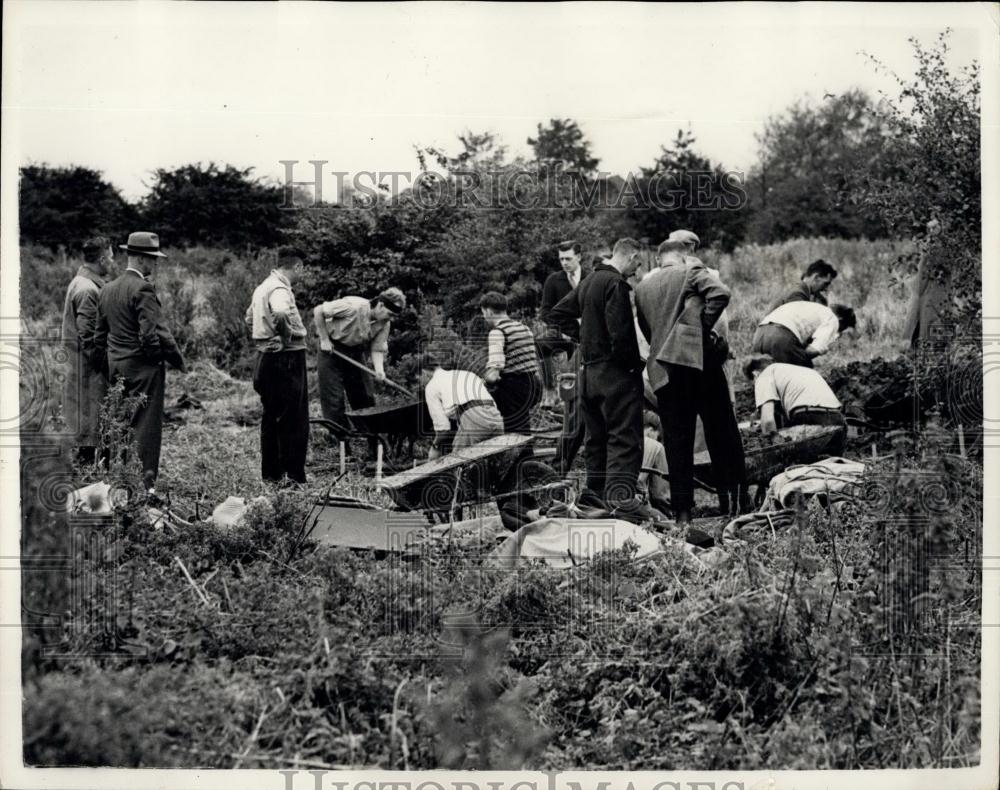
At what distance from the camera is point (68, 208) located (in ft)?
20.4

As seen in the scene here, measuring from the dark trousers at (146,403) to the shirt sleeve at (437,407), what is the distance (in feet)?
5.16

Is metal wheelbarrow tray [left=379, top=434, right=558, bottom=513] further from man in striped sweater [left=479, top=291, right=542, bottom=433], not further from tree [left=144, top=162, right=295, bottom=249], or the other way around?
tree [left=144, top=162, right=295, bottom=249]

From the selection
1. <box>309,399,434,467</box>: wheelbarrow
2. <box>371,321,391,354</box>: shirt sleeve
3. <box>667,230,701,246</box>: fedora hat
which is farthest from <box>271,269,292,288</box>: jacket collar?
<box>667,230,701,246</box>: fedora hat

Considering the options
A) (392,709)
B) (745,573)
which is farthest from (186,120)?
(745,573)

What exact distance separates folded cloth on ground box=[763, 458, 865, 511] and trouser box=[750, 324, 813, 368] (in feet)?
2.37

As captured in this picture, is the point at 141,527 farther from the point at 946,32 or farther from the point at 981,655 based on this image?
the point at 946,32

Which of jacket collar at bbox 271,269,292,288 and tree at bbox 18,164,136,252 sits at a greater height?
tree at bbox 18,164,136,252

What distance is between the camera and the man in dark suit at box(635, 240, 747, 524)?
683 centimetres

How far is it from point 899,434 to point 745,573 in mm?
1486

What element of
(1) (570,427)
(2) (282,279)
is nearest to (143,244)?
(2) (282,279)

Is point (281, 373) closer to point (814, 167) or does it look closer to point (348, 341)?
point (348, 341)

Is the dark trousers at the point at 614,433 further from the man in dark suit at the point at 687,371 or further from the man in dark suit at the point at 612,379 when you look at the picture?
the man in dark suit at the point at 687,371

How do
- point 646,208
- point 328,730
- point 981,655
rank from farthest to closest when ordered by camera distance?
1. point 646,208
2. point 981,655
3. point 328,730

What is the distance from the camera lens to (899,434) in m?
6.57
